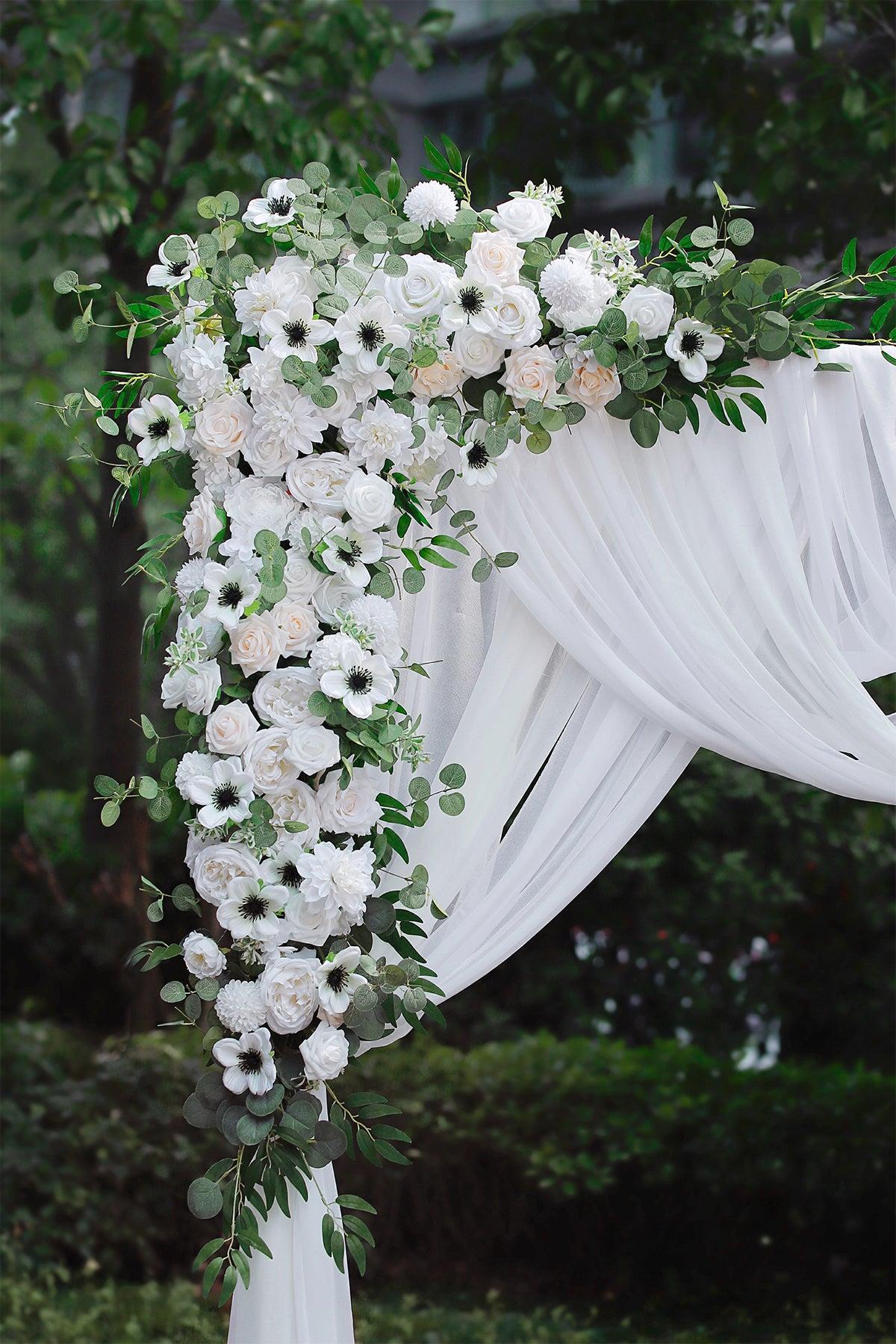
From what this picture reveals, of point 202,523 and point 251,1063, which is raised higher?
point 202,523

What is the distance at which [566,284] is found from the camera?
5.61ft

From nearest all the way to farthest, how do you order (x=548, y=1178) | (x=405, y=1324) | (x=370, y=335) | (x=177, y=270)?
(x=370, y=335), (x=177, y=270), (x=405, y=1324), (x=548, y=1178)

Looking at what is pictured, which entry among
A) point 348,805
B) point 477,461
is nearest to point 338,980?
point 348,805

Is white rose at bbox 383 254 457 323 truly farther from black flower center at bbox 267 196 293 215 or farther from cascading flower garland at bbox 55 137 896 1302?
black flower center at bbox 267 196 293 215

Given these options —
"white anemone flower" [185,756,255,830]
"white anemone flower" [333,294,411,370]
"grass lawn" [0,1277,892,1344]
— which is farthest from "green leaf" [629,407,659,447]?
"grass lawn" [0,1277,892,1344]

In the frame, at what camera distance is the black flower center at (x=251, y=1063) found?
175cm

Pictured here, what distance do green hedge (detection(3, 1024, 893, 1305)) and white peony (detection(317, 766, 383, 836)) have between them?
2056 millimetres

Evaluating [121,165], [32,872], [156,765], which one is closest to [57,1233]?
[32,872]

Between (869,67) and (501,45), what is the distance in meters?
0.99

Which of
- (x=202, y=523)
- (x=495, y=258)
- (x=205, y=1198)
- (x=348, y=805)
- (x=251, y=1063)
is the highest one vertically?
(x=495, y=258)

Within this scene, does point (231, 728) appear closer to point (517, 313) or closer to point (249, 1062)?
point (249, 1062)

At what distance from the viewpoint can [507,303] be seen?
169 centimetres

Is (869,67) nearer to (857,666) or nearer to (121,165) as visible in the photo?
(121,165)

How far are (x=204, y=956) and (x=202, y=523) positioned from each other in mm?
583
